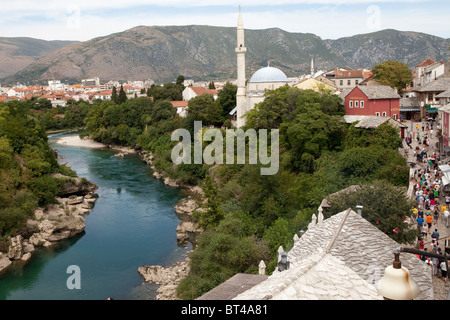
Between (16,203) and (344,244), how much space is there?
63.2ft

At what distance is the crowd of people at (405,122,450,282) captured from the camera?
1156cm

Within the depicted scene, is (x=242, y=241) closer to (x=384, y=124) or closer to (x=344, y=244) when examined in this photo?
(x=344, y=244)

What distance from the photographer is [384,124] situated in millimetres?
21938

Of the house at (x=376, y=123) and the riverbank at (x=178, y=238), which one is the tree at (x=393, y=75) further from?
the riverbank at (x=178, y=238)

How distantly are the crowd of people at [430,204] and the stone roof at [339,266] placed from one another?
1.58m

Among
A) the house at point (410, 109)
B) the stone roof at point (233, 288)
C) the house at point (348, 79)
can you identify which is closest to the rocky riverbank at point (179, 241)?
the stone roof at point (233, 288)

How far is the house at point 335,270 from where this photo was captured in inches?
192

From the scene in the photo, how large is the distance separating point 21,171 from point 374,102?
20708 mm

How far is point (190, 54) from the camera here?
178 meters

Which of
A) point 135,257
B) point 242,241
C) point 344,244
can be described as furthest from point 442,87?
point 344,244

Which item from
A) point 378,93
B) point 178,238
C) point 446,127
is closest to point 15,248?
point 178,238

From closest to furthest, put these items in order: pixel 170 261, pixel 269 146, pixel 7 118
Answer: pixel 170 261
pixel 269 146
pixel 7 118

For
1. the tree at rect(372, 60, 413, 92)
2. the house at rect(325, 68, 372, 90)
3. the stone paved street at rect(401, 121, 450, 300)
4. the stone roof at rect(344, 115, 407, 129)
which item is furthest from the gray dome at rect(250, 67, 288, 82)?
the house at rect(325, 68, 372, 90)

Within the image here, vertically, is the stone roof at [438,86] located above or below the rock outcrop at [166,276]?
above
